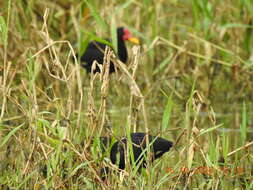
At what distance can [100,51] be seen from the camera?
243 inches

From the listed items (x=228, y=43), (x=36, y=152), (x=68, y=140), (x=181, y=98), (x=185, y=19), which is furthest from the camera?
(x=185, y=19)

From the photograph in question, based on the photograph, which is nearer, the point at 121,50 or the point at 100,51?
the point at 100,51

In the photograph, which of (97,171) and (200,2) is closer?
(97,171)

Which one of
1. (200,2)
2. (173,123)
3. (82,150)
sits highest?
(200,2)

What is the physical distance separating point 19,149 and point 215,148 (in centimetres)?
88

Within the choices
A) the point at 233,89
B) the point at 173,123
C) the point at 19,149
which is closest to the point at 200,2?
the point at 173,123

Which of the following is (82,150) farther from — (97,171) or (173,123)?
(173,123)

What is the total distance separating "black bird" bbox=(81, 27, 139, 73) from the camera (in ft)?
20.2

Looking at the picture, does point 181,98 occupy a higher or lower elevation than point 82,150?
lower

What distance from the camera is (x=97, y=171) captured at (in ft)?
9.71

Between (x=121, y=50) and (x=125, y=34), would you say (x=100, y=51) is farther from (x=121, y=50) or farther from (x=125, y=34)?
(x=125, y=34)

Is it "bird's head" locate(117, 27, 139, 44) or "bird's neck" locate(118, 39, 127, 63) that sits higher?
"bird's head" locate(117, 27, 139, 44)

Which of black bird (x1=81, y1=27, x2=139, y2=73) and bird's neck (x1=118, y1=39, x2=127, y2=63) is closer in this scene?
black bird (x1=81, y1=27, x2=139, y2=73)

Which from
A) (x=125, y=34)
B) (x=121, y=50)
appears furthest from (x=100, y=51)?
(x=125, y=34)
